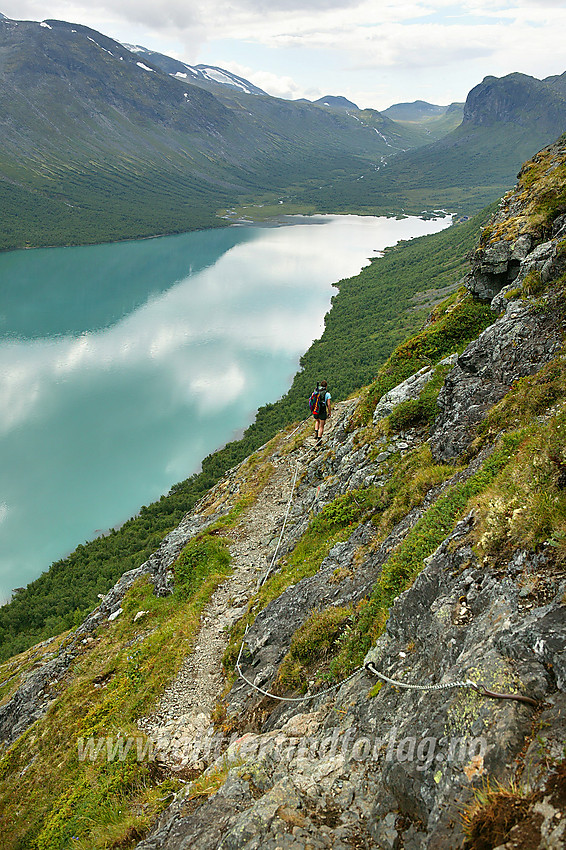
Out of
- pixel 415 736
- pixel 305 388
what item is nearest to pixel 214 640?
pixel 415 736

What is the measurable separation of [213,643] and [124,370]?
5654 centimetres

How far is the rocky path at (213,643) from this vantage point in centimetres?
956

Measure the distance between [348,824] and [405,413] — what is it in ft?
33.1

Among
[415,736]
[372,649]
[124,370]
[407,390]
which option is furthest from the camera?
[124,370]

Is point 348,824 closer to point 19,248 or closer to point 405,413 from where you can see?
point 405,413

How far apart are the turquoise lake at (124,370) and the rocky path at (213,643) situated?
23086 millimetres

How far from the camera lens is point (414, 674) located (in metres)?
5.74

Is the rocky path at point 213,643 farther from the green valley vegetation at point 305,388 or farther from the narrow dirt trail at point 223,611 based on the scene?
the green valley vegetation at point 305,388

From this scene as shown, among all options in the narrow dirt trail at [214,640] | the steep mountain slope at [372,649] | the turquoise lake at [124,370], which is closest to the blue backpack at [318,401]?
the steep mountain slope at [372,649]

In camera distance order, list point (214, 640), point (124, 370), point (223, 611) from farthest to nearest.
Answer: point (124, 370) → point (223, 611) → point (214, 640)

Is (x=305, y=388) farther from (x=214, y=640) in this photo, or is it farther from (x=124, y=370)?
(x=214, y=640)

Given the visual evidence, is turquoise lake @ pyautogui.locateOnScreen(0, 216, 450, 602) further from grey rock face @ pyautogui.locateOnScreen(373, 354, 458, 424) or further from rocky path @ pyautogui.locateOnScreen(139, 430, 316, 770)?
grey rock face @ pyautogui.locateOnScreen(373, 354, 458, 424)

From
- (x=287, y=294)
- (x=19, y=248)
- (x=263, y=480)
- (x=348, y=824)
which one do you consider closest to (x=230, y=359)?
Result: (x=287, y=294)

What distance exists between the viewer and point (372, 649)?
676 cm
